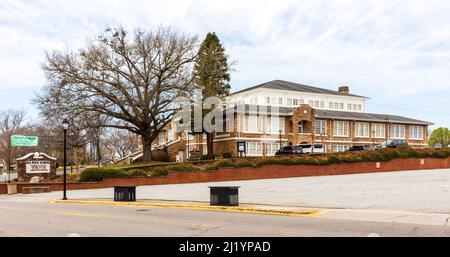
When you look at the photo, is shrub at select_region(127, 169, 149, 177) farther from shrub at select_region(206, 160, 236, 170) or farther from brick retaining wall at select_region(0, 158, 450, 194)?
shrub at select_region(206, 160, 236, 170)

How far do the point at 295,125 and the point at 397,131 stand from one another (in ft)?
64.7

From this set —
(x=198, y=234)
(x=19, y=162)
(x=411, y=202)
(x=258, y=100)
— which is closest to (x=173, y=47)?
(x=19, y=162)

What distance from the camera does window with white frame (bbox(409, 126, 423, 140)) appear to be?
7350cm

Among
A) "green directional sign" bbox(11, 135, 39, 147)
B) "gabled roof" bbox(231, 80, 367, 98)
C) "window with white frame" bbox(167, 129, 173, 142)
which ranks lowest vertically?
"green directional sign" bbox(11, 135, 39, 147)

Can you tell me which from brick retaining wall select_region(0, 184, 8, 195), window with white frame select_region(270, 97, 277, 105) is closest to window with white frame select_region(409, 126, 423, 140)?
window with white frame select_region(270, 97, 277, 105)

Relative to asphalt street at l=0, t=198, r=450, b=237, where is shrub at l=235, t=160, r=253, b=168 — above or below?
above

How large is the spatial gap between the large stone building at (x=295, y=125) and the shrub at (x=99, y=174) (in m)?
20.5

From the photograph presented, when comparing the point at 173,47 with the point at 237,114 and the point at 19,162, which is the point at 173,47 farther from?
the point at 19,162

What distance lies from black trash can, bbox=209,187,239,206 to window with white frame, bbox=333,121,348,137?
49.6 meters

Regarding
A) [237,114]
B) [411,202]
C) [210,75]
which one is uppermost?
[210,75]
